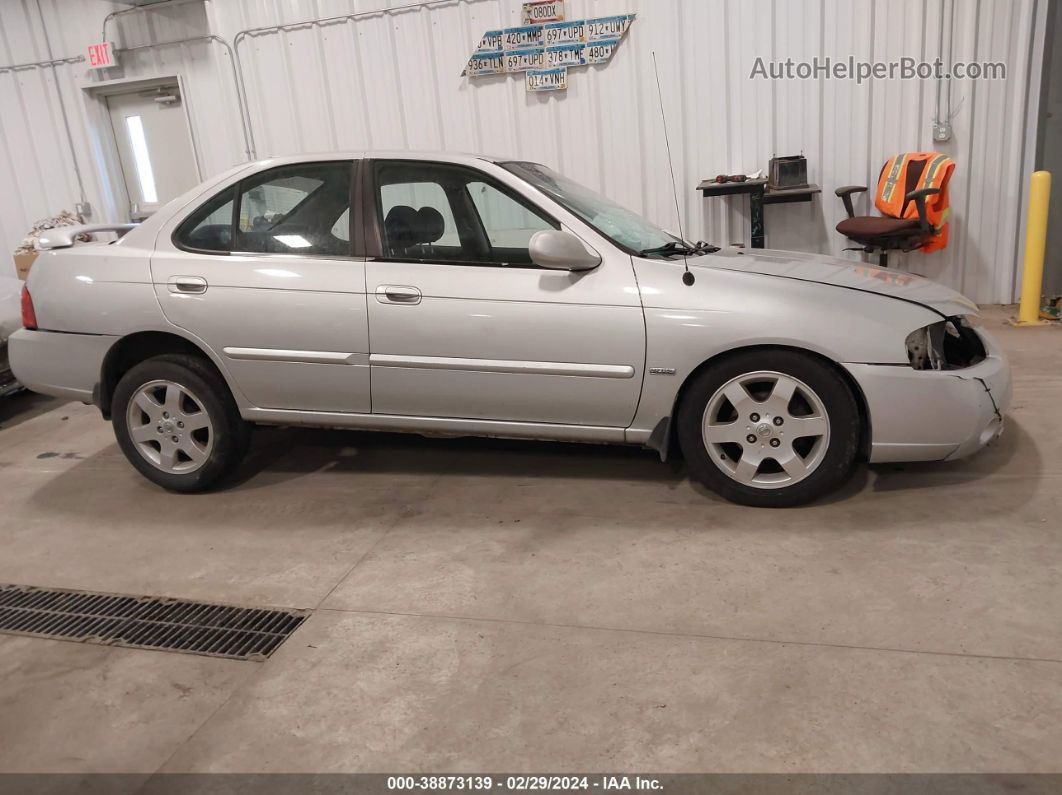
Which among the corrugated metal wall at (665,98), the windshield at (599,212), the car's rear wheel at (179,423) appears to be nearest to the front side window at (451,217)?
the windshield at (599,212)

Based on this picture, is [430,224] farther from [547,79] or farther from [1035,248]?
[1035,248]

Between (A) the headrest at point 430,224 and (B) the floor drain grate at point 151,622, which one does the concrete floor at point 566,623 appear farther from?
(A) the headrest at point 430,224

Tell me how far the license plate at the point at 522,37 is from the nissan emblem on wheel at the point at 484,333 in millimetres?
3743

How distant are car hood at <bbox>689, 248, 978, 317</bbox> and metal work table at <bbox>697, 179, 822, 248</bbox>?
9.51 ft

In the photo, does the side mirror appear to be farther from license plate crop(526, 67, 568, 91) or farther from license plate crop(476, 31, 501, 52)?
license plate crop(476, 31, 501, 52)

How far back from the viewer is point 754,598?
2.46 m

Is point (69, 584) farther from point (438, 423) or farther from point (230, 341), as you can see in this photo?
point (438, 423)

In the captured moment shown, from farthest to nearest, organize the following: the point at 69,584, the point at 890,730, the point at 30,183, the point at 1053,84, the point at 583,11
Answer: the point at 30,183
the point at 583,11
the point at 1053,84
the point at 69,584
the point at 890,730

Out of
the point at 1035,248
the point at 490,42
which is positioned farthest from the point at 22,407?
the point at 1035,248

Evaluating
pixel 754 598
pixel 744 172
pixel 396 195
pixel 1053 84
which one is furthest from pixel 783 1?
pixel 754 598

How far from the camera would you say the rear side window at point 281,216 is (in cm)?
330

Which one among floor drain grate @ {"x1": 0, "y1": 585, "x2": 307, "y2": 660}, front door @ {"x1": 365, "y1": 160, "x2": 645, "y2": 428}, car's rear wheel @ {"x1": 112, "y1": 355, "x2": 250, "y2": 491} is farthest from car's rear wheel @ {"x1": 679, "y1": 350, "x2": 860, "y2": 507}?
car's rear wheel @ {"x1": 112, "y1": 355, "x2": 250, "y2": 491}

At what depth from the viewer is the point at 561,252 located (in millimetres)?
2904

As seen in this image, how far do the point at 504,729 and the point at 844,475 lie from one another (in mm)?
1732
